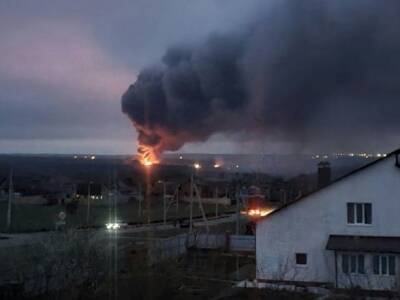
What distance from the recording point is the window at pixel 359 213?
31.9m

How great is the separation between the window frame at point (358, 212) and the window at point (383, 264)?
2.37 m

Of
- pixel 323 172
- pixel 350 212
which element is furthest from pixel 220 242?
pixel 350 212

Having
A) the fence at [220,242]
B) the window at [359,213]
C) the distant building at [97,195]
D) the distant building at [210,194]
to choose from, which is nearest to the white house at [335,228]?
the window at [359,213]

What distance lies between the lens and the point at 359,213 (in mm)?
32188

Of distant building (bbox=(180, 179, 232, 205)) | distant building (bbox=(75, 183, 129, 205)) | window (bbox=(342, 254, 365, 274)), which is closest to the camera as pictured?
window (bbox=(342, 254, 365, 274))

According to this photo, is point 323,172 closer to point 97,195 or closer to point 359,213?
point 359,213

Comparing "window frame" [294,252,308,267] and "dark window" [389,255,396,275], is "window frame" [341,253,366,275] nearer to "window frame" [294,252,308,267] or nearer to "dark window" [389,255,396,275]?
"dark window" [389,255,396,275]

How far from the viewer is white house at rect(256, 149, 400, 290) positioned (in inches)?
1201

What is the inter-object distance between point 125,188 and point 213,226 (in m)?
48.6

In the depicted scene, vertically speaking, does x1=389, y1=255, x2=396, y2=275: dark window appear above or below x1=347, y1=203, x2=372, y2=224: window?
below

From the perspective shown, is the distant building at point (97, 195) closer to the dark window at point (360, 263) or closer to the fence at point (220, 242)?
the fence at point (220, 242)

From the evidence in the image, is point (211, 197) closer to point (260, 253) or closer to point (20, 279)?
point (260, 253)

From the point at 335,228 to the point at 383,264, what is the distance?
315 centimetres

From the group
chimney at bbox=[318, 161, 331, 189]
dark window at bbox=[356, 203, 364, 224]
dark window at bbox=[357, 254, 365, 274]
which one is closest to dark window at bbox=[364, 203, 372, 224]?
dark window at bbox=[356, 203, 364, 224]
